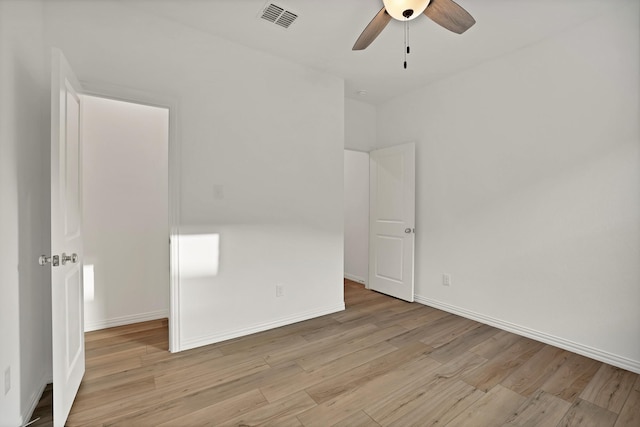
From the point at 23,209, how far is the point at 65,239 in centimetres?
30

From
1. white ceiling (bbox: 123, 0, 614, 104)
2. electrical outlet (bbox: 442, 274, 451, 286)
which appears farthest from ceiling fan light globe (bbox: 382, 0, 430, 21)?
electrical outlet (bbox: 442, 274, 451, 286)

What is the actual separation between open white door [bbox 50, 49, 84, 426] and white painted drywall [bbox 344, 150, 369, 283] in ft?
11.8

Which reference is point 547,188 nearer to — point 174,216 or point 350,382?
point 350,382

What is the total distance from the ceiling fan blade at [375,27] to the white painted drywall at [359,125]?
72.8 inches

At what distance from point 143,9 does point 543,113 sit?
3467 millimetres

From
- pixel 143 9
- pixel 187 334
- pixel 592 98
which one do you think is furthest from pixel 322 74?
pixel 187 334

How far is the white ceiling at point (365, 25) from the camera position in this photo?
7.43ft

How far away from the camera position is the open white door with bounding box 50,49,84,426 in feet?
5.03

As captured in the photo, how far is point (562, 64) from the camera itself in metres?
2.59

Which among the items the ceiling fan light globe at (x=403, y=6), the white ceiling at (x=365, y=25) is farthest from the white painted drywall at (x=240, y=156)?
the ceiling fan light globe at (x=403, y=6)

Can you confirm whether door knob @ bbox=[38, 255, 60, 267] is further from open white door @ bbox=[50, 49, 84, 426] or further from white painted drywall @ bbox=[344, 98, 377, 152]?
white painted drywall @ bbox=[344, 98, 377, 152]

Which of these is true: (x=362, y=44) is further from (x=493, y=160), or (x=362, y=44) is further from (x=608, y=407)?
(x=608, y=407)

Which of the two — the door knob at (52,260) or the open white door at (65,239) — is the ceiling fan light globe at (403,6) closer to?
the open white door at (65,239)

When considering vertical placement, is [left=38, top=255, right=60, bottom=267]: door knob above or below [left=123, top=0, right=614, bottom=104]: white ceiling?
below
